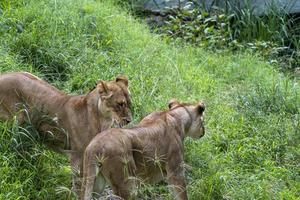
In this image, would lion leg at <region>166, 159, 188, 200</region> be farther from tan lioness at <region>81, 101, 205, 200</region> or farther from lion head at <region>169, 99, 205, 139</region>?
lion head at <region>169, 99, 205, 139</region>

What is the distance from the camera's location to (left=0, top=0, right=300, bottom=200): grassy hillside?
6266 millimetres

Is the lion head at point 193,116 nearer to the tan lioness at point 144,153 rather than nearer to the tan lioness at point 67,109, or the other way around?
the tan lioness at point 144,153

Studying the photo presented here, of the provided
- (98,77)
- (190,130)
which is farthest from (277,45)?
(190,130)

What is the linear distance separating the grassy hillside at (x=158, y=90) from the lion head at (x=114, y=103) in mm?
659

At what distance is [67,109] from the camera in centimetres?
632

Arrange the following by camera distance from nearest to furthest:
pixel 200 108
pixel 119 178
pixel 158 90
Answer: pixel 119 178 → pixel 200 108 → pixel 158 90

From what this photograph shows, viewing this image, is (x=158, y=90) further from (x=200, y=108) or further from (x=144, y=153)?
(x=144, y=153)

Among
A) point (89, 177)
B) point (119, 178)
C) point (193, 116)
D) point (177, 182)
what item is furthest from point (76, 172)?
point (193, 116)

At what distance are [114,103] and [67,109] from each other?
479mm

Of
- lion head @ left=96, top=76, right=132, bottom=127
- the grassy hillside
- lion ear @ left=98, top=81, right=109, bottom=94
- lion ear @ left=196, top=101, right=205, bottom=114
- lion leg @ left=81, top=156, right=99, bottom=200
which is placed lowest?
the grassy hillside

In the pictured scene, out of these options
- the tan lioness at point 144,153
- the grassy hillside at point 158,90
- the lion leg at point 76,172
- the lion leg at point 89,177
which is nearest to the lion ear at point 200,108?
the tan lioness at point 144,153

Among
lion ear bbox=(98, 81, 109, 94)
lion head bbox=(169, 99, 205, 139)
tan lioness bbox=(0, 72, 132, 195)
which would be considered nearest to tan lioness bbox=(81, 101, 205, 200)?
lion head bbox=(169, 99, 205, 139)

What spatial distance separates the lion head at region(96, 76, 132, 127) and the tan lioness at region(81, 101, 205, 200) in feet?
0.54

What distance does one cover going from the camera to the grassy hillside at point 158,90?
627cm
